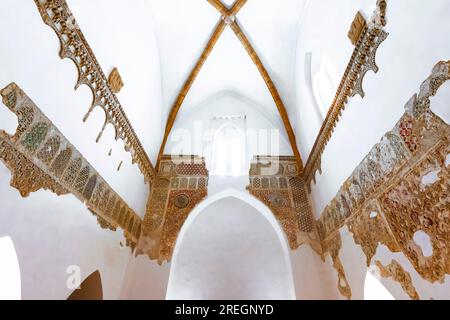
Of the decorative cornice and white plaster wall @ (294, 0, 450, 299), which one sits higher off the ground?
white plaster wall @ (294, 0, 450, 299)

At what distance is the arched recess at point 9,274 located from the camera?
2.33 m

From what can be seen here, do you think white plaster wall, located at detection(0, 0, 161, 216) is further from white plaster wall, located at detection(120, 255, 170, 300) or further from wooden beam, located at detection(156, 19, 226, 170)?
white plaster wall, located at detection(120, 255, 170, 300)

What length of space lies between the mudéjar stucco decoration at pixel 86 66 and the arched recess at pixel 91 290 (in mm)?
2475

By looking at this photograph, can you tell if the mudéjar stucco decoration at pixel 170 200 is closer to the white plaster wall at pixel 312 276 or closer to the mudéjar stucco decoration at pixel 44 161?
the mudéjar stucco decoration at pixel 44 161

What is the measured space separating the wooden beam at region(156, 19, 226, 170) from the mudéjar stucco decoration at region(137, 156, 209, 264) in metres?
0.56

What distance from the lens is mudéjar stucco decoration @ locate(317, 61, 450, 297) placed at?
84.7 inches

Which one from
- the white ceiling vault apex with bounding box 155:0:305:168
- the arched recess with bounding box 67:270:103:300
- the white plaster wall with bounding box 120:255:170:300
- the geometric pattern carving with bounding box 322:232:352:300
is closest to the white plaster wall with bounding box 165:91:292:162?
the white ceiling vault apex with bounding box 155:0:305:168

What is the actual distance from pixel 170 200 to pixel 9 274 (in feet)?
12.0

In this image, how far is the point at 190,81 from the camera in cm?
684

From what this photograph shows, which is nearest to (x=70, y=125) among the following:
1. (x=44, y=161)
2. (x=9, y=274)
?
(x=44, y=161)

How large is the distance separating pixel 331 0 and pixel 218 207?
5.95 metres

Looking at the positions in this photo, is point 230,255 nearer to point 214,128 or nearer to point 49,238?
point 214,128

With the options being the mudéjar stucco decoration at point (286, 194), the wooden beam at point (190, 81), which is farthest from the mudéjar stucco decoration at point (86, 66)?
the mudéjar stucco decoration at point (286, 194)
